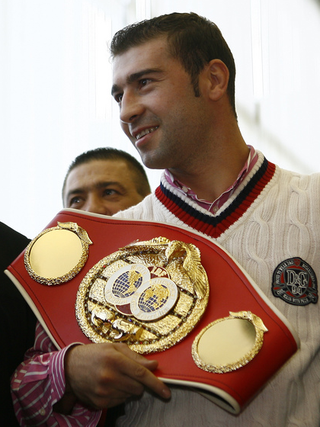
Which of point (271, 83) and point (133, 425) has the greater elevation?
point (271, 83)

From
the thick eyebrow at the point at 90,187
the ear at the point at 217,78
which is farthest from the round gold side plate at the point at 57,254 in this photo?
the thick eyebrow at the point at 90,187

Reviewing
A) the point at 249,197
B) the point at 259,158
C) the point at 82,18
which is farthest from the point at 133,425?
the point at 82,18

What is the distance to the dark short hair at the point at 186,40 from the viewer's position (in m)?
1.21

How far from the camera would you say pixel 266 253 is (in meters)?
1.00

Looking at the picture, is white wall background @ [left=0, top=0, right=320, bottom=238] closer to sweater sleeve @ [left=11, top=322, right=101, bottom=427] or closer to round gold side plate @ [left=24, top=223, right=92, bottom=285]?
round gold side plate @ [left=24, top=223, right=92, bottom=285]

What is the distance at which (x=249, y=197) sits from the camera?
1.10 m

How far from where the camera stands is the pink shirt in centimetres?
112

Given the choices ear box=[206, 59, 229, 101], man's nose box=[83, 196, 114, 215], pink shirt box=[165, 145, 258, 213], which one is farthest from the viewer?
man's nose box=[83, 196, 114, 215]

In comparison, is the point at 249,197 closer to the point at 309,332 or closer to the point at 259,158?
the point at 259,158

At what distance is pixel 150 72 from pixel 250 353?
70 centimetres

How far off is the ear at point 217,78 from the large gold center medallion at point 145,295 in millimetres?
468

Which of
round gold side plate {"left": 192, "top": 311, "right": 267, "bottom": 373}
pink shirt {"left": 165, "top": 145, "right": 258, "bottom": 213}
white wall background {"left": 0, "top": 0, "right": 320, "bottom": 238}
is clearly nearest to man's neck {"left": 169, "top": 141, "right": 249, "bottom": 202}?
pink shirt {"left": 165, "top": 145, "right": 258, "bottom": 213}

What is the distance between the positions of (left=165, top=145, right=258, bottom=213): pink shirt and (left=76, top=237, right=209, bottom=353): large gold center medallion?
21 cm

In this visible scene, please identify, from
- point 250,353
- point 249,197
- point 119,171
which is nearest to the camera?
point 250,353
